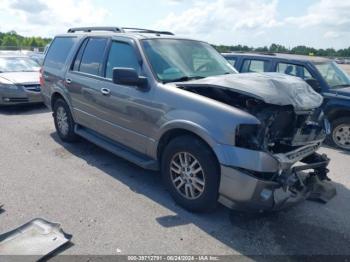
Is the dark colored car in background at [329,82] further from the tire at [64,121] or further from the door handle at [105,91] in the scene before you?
the tire at [64,121]

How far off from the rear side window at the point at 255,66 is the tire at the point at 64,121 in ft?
12.9

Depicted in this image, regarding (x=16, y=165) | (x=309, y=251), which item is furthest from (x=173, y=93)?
(x=16, y=165)

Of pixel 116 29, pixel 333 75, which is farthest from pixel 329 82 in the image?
pixel 116 29

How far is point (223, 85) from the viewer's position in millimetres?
3674

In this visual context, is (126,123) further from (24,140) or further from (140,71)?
(24,140)

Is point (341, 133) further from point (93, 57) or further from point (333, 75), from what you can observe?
point (93, 57)

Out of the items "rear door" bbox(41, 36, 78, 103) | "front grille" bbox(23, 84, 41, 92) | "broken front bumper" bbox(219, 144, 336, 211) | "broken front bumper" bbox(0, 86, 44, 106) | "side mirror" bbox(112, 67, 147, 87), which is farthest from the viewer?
"front grille" bbox(23, 84, 41, 92)

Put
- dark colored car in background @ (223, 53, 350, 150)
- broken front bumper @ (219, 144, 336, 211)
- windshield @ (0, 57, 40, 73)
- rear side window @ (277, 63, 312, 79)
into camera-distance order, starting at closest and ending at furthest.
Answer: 1. broken front bumper @ (219, 144, 336, 211)
2. dark colored car in background @ (223, 53, 350, 150)
3. rear side window @ (277, 63, 312, 79)
4. windshield @ (0, 57, 40, 73)

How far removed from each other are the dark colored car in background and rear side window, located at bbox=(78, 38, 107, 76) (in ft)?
12.1

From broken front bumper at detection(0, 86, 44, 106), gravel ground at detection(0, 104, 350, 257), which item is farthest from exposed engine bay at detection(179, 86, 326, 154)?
broken front bumper at detection(0, 86, 44, 106)

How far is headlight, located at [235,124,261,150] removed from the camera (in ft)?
11.1

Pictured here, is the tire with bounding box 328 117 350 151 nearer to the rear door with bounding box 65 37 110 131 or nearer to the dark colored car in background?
the dark colored car in background

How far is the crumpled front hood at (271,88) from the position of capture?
3510 millimetres

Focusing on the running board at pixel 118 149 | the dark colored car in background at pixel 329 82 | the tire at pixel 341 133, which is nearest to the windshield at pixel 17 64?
the running board at pixel 118 149
